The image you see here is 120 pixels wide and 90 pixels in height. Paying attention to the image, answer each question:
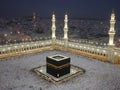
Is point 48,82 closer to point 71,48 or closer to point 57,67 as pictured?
point 57,67

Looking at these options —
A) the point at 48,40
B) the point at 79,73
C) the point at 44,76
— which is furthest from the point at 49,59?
the point at 48,40

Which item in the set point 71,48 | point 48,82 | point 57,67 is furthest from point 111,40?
point 48,82

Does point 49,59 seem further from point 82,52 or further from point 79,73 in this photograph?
point 82,52

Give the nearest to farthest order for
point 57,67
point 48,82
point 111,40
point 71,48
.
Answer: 1. point 48,82
2. point 57,67
3. point 111,40
4. point 71,48

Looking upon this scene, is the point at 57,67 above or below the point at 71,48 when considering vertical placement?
below

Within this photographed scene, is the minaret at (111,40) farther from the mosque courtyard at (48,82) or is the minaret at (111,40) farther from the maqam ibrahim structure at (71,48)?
the mosque courtyard at (48,82)

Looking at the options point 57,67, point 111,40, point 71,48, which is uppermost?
point 111,40
